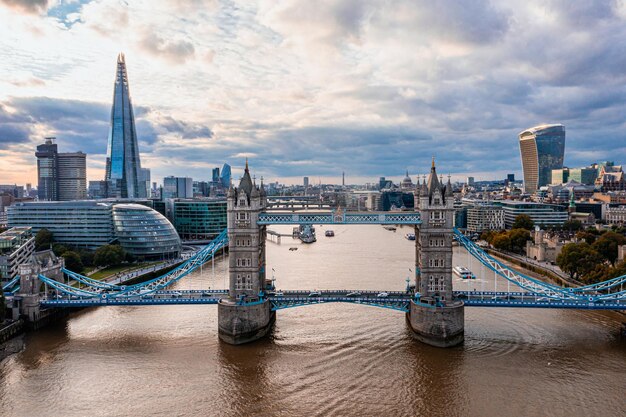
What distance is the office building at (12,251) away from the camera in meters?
51.1

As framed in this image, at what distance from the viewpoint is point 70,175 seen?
590ft

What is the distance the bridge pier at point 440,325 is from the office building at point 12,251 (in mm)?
40550

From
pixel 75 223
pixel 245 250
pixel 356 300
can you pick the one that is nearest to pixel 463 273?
pixel 356 300

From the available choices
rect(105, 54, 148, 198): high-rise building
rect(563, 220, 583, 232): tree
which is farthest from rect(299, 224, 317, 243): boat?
rect(105, 54, 148, 198): high-rise building

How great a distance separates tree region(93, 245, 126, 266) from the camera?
223 feet

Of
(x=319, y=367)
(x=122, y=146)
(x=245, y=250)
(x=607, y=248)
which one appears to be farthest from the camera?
(x=122, y=146)

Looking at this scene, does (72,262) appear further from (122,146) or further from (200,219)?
(122,146)

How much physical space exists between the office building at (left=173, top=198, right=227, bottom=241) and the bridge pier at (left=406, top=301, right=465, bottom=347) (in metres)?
76.2

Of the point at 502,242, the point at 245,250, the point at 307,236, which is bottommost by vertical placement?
the point at 307,236

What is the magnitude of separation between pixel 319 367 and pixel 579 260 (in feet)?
130

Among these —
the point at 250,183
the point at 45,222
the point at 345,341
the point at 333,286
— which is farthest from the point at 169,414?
the point at 45,222

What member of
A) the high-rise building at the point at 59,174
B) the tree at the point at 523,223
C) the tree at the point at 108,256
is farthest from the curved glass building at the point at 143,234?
the high-rise building at the point at 59,174

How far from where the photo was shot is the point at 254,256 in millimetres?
39719

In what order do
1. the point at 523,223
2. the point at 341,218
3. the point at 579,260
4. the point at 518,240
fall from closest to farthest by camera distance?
the point at 341,218 < the point at 579,260 < the point at 518,240 < the point at 523,223
